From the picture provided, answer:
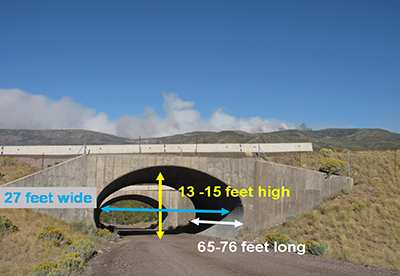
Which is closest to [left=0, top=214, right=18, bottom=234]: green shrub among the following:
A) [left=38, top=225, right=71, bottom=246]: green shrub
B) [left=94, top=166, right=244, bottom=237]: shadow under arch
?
[left=38, top=225, right=71, bottom=246]: green shrub

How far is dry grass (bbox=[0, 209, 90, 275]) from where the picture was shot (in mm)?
11666

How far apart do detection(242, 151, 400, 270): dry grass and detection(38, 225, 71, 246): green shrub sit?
12.3 metres

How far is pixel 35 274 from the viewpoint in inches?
404

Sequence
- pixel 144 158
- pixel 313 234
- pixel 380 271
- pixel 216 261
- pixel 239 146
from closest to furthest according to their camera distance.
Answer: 1. pixel 380 271
2. pixel 216 261
3. pixel 313 234
4. pixel 144 158
5. pixel 239 146

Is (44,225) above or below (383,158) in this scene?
below

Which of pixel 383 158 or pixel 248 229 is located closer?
pixel 248 229

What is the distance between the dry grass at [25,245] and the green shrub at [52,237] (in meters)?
0.31

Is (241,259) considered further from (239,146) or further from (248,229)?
(239,146)

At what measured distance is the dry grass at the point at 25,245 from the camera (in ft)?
38.3

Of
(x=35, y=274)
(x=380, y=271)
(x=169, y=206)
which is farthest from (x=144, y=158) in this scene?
(x=169, y=206)

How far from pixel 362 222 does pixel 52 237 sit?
17.4 meters

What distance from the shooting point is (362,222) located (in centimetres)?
1936

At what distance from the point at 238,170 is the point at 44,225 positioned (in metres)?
13.8

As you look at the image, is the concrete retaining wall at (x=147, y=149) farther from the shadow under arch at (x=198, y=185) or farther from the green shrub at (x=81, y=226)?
the green shrub at (x=81, y=226)
